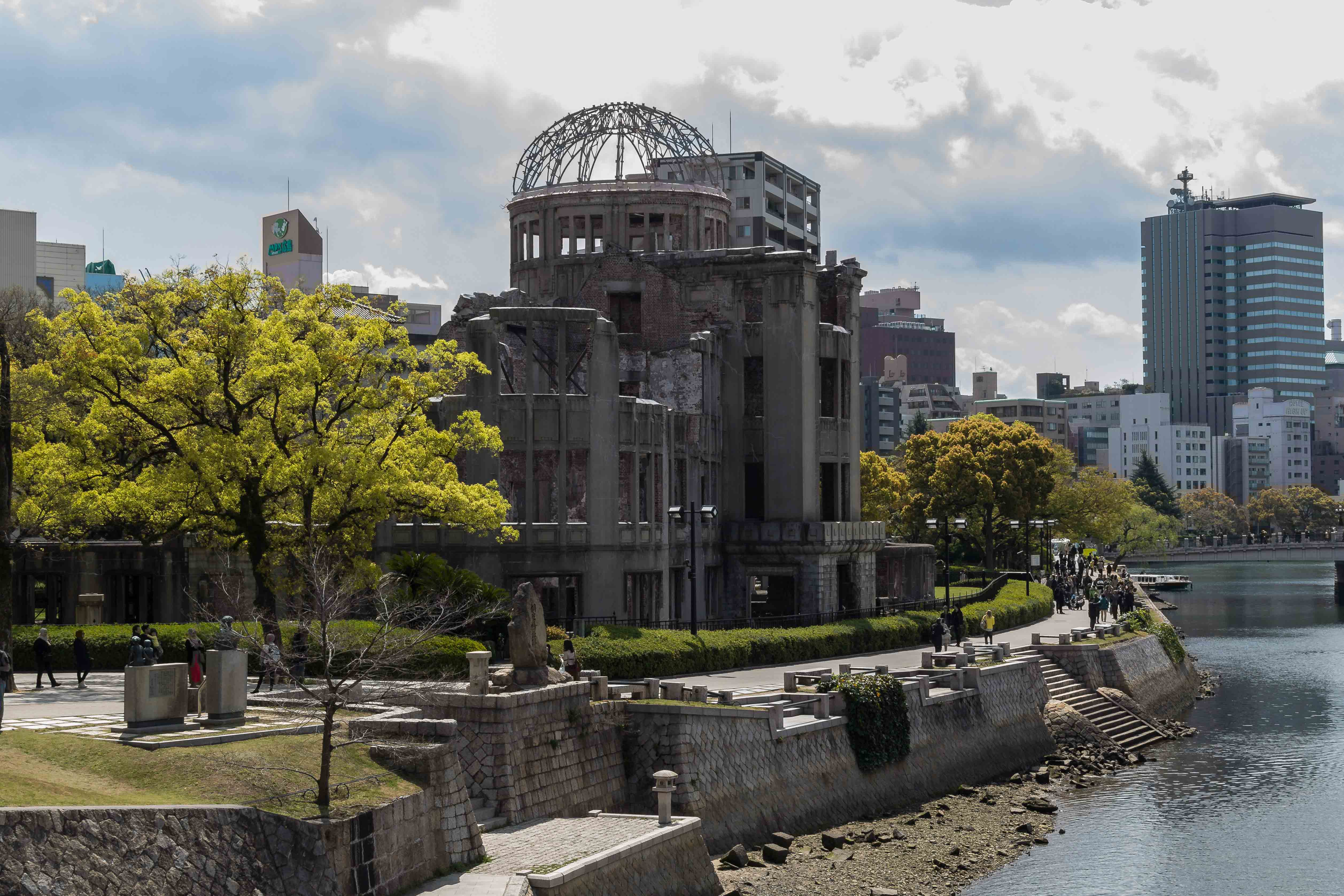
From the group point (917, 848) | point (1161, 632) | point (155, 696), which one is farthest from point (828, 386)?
point (155, 696)

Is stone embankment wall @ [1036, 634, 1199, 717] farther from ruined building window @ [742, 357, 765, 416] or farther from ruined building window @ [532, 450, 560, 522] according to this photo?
ruined building window @ [532, 450, 560, 522]

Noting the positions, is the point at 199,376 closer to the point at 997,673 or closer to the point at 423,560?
the point at 423,560

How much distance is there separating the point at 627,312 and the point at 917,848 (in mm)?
34791

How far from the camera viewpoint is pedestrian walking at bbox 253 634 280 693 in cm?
3253

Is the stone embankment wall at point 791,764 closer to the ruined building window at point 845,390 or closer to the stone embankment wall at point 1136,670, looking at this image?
the stone embankment wall at point 1136,670

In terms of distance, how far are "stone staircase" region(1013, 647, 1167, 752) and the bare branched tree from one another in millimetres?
22457

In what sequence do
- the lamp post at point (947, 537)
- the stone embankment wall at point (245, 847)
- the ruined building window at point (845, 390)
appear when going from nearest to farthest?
the stone embankment wall at point (245, 847)
the lamp post at point (947, 537)
the ruined building window at point (845, 390)

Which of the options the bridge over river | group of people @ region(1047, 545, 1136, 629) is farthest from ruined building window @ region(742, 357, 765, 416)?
the bridge over river

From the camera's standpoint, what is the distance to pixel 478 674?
32.2 meters

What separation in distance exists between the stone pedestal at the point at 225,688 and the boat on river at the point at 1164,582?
129 metres

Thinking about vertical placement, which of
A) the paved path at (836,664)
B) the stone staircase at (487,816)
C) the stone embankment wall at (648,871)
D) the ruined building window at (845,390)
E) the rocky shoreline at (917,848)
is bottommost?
the rocky shoreline at (917,848)

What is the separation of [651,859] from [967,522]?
75624mm

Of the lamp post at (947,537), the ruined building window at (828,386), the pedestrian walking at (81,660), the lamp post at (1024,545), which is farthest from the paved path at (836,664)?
the pedestrian walking at (81,660)

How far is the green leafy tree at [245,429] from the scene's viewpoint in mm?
39844
